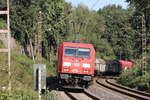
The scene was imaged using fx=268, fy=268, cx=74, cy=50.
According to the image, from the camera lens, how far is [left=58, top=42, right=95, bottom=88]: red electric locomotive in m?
16.5

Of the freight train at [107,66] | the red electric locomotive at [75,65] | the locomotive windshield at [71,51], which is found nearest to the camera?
the red electric locomotive at [75,65]

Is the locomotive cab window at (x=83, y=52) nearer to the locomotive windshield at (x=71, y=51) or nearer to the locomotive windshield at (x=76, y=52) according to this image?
the locomotive windshield at (x=76, y=52)

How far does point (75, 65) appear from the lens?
16.6 meters

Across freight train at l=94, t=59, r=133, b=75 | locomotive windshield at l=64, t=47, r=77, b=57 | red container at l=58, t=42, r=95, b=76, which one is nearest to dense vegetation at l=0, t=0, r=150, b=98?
freight train at l=94, t=59, r=133, b=75

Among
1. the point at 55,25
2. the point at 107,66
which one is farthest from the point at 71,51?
the point at 107,66

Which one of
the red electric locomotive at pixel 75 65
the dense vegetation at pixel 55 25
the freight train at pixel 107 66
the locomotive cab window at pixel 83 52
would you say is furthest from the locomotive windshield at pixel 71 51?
the freight train at pixel 107 66

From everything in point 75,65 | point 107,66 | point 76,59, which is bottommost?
point 107,66

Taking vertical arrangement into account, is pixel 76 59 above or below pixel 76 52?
below

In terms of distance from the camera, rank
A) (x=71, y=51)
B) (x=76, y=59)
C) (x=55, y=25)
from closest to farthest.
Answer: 1. (x=76, y=59)
2. (x=71, y=51)
3. (x=55, y=25)

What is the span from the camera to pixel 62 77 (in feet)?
53.3

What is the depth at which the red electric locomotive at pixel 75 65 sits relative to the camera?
650 inches

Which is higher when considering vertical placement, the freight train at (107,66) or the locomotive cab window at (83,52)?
the locomotive cab window at (83,52)

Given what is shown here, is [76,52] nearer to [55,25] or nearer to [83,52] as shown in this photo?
[83,52]

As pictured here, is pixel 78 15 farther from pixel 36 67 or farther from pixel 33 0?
pixel 36 67
